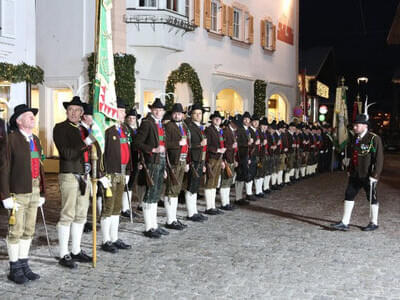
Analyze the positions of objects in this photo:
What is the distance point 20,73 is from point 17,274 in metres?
10.3

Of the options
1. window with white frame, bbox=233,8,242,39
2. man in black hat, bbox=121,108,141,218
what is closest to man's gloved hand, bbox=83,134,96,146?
man in black hat, bbox=121,108,141,218

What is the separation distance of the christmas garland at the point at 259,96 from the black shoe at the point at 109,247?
62.9 feet

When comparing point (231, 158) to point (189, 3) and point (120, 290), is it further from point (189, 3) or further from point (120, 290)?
point (189, 3)

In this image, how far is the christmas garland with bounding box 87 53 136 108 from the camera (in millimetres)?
18141

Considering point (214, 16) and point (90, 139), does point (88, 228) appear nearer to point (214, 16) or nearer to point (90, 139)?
point (90, 139)

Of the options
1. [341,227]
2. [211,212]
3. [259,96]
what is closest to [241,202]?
[211,212]

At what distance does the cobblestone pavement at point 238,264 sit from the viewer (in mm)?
6316

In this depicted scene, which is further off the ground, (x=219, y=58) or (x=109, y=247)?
(x=219, y=58)

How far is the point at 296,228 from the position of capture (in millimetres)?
10406

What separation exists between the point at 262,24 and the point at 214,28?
4690 millimetres

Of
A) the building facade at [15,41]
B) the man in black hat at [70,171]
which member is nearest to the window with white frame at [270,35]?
the building facade at [15,41]

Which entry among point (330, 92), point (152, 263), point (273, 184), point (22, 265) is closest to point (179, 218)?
point (152, 263)

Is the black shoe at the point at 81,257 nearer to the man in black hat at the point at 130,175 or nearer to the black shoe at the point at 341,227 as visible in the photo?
the man in black hat at the point at 130,175

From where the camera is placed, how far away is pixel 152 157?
926 centimetres
